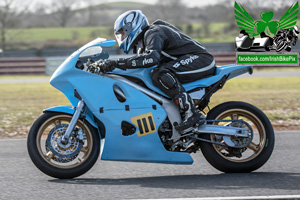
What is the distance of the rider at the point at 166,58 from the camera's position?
5.73 meters

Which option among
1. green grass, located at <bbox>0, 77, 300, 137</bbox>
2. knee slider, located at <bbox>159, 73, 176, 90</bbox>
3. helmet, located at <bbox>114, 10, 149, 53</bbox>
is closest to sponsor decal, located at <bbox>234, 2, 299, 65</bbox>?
green grass, located at <bbox>0, 77, 300, 137</bbox>

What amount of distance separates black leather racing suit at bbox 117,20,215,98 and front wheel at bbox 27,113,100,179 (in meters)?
0.82

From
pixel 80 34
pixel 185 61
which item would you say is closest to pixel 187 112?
pixel 185 61

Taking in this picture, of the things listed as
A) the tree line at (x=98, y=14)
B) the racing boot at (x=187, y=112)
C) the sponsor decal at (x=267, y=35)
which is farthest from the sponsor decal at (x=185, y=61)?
the tree line at (x=98, y=14)

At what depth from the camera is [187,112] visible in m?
5.81

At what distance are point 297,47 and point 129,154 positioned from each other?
24.0 metres

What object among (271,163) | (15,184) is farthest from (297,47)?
(15,184)

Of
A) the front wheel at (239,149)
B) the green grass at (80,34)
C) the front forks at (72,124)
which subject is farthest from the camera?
the green grass at (80,34)

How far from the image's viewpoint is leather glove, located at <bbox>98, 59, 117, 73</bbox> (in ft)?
18.7

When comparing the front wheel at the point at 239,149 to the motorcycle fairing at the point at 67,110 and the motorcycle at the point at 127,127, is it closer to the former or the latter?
the motorcycle at the point at 127,127

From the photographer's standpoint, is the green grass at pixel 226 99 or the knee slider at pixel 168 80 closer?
the knee slider at pixel 168 80

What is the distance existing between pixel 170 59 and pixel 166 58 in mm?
45

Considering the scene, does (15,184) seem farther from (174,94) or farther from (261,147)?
(261,147)

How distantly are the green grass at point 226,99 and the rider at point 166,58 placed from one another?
13.5 feet
